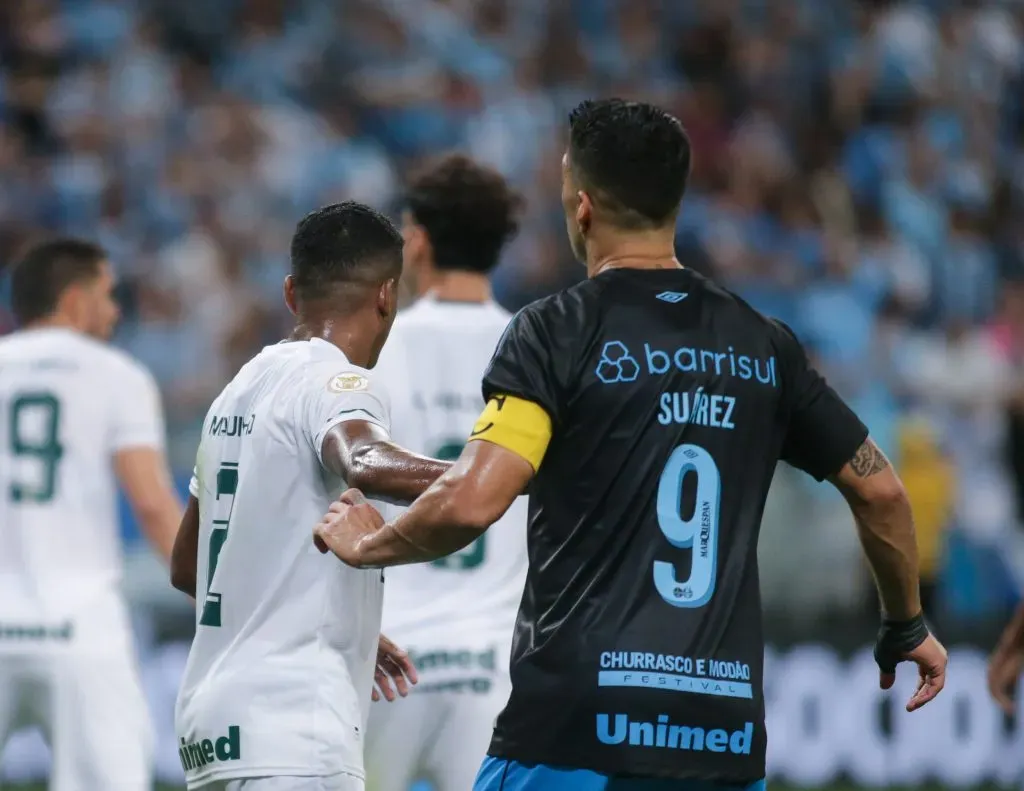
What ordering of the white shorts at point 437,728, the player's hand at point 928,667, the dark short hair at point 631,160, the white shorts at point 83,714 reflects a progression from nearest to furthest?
the dark short hair at point 631,160
the player's hand at point 928,667
the white shorts at point 437,728
the white shorts at point 83,714

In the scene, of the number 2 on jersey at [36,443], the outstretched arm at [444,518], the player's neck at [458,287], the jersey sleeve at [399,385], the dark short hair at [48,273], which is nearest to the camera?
the outstretched arm at [444,518]

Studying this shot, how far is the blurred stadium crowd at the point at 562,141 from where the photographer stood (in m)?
12.8

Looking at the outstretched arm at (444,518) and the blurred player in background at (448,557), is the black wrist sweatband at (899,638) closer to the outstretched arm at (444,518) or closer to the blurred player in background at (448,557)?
the outstretched arm at (444,518)

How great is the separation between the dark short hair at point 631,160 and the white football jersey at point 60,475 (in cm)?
347

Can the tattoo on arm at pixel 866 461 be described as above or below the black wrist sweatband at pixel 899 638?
above

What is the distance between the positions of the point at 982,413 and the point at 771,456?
8.92 metres

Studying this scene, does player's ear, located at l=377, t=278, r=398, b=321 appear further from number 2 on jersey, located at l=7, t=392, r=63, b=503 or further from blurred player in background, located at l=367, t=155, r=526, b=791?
number 2 on jersey, located at l=7, t=392, r=63, b=503

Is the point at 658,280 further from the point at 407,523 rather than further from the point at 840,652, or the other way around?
the point at 840,652

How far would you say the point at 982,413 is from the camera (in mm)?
12727

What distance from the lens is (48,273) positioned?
24.2 ft

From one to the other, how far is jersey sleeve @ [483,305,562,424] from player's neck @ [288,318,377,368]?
2.19 feet

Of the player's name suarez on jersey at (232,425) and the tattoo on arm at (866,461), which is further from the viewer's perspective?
the player's name suarez on jersey at (232,425)

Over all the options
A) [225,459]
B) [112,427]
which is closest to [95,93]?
[112,427]

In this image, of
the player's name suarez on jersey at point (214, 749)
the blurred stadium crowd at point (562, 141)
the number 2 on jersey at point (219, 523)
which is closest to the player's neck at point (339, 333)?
the number 2 on jersey at point (219, 523)
